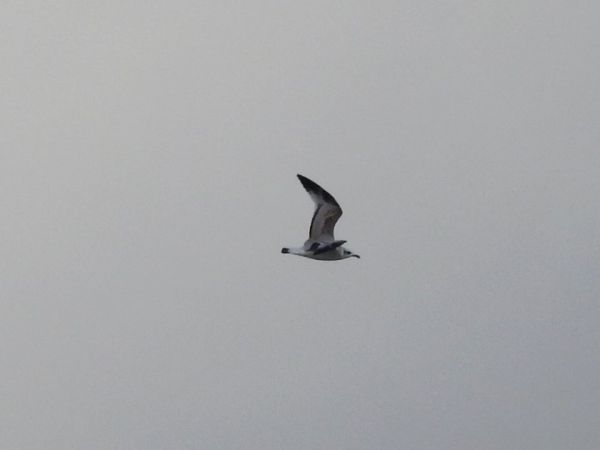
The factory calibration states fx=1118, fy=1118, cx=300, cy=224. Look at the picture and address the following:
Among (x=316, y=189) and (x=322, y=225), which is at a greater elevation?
(x=316, y=189)

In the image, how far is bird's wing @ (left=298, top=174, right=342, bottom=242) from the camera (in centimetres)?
8344

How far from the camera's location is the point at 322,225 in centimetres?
8362

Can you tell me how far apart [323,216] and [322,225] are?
69 centimetres

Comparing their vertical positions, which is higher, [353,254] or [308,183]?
[308,183]

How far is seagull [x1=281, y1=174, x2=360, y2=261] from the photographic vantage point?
82062 mm

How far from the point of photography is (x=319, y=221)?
8344cm

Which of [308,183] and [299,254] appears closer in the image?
[299,254]

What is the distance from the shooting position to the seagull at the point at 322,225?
269ft

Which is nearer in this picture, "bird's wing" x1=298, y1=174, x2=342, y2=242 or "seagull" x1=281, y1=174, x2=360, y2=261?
"seagull" x1=281, y1=174, x2=360, y2=261

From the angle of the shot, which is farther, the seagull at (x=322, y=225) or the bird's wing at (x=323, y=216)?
the bird's wing at (x=323, y=216)

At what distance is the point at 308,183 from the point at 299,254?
24.5 feet

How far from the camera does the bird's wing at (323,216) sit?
3285 inches

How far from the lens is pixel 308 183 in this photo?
84.4m

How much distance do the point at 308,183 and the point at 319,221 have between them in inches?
123
